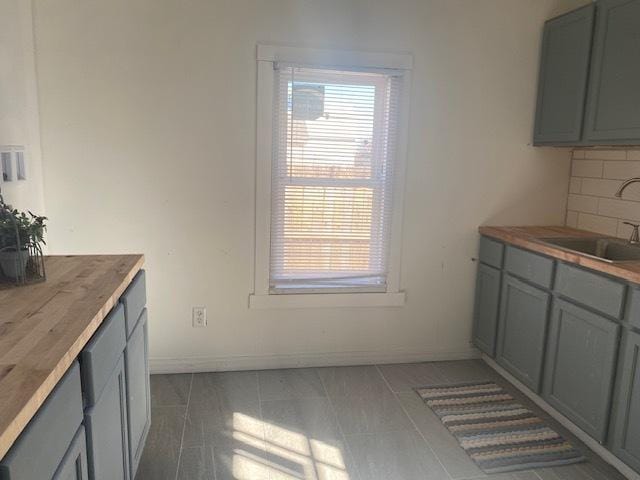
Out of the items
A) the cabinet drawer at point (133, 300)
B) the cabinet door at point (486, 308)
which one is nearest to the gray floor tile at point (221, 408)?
the cabinet drawer at point (133, 300)

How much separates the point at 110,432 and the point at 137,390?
42 centimetres

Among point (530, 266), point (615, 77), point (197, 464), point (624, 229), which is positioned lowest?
point (197, 464)

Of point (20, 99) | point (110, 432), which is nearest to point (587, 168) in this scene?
point (110, 432)

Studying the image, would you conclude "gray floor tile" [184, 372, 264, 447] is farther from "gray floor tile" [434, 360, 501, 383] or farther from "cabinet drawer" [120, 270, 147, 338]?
"gray floor tile" [434, 360, 501, 383]

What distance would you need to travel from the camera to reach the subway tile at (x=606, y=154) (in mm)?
2855

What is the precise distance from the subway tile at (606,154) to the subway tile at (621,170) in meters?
0.03

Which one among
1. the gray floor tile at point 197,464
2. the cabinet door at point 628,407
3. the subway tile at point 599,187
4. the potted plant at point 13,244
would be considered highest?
the subway tile at point 599,187

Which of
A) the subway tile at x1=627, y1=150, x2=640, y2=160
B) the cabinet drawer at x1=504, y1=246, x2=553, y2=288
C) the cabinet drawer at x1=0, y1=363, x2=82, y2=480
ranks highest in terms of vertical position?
the subway tile at x1=627, y1=150, x2=640, y2=160

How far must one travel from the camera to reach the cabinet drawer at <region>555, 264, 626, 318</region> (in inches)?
83.4

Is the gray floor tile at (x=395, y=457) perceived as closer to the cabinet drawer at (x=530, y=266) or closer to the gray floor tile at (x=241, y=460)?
the gray floor tile at (x=241, y=460)

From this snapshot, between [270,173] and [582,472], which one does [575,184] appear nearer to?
[582,472]

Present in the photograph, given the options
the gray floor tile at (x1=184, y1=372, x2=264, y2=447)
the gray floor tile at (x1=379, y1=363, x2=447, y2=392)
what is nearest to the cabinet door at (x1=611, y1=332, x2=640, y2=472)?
the gray floor tile at (x1=379, y1=363, x2=447, y2=392)

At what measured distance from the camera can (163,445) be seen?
2289mm

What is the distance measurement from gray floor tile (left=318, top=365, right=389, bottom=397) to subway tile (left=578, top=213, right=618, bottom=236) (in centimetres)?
161
